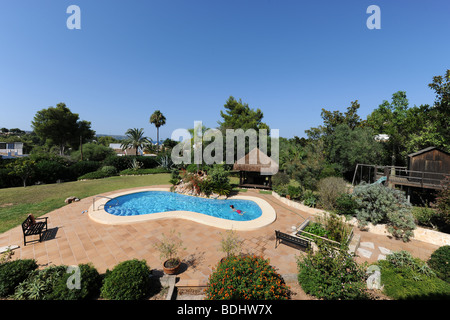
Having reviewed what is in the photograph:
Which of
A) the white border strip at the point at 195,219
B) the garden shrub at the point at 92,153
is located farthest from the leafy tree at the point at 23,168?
the garden shrub at the point at 92,153

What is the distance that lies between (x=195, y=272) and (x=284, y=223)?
6.18m

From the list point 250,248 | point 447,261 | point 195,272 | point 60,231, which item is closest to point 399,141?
point 447,261

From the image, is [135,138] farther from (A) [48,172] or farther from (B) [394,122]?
(B) [394,122]

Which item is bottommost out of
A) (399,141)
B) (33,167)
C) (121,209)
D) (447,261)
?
(121,209)

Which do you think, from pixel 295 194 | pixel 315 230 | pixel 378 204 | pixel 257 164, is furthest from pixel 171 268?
pixel 257 164

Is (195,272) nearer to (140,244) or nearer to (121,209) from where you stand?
(140,244)

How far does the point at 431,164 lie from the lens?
1351 centimetres

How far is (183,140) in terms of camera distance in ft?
98.8

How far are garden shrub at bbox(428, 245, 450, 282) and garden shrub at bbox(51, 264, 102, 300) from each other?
408 inches

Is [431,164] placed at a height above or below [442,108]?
below

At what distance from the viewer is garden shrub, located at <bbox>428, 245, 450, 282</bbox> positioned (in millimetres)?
5387

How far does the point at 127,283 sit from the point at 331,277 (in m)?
5.27

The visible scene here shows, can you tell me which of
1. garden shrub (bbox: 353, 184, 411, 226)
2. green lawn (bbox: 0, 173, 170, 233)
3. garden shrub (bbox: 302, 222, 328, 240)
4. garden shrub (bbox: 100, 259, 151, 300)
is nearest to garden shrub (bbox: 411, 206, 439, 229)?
garden shrub (bbox: 353, 184, 411, 226)
